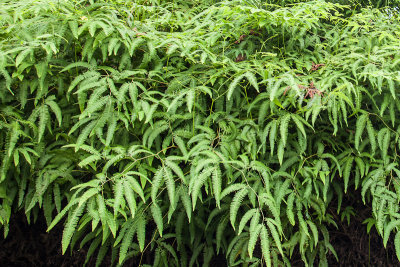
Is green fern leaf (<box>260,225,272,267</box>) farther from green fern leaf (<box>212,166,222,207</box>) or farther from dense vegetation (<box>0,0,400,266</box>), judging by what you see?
green fern leaf (<box>212,166,222,207</box>)

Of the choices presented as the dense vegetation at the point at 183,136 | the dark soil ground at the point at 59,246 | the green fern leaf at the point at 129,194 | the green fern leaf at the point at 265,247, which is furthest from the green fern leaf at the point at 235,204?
the dark soil ground at the point at 59,246

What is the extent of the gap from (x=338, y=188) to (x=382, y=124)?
0.43 metres

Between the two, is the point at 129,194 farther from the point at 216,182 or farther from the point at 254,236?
the point at 254,236

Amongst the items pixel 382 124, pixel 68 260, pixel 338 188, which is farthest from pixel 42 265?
pixel 382 124

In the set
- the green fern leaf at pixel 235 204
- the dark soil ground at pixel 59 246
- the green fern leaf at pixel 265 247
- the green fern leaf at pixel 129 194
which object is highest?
the green fern leaf at pixel 129 194

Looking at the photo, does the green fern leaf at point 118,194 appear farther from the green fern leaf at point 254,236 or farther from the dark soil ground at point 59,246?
the dark soil ground at point 59,246

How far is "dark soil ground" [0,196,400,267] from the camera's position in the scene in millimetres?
1926

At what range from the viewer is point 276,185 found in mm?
1591

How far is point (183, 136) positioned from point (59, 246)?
1.05m

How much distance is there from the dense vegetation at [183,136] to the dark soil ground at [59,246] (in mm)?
145

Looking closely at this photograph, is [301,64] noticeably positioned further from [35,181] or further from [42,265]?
[42,265]

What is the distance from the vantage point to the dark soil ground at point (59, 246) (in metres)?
1.93

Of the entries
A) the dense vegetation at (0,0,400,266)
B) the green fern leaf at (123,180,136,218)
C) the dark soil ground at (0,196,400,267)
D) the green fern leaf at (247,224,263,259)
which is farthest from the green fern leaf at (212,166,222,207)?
the dark soil ground at (0,196,400,267)

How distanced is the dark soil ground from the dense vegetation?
145 mm
